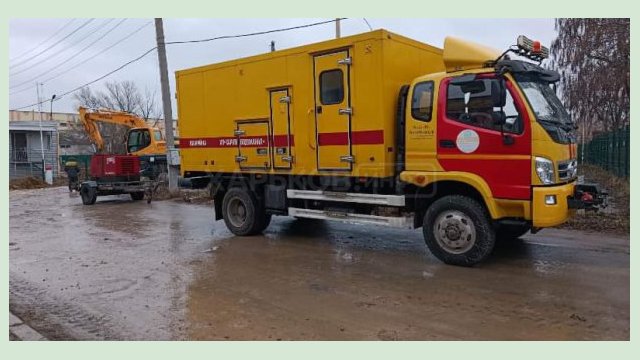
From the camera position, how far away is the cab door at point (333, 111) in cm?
806

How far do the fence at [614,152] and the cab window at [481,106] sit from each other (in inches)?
412

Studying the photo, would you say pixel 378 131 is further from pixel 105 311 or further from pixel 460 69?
pixel 105 311

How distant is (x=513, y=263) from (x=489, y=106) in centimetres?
222

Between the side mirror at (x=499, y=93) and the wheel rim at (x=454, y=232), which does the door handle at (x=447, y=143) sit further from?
the wheel rim at (x=454, y=232)

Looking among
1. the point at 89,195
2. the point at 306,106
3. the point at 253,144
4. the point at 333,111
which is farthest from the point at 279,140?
the point at 89,195

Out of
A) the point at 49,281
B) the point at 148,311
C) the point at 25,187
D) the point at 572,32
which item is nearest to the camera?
the point at 148,311

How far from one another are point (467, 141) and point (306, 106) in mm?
2826

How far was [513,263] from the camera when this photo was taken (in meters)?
7.27

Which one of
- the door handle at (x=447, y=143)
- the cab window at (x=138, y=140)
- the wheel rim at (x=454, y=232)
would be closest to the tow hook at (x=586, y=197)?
the wheel rim at (x=454, y=232)

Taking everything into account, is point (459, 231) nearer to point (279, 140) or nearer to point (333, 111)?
point (333, 111)

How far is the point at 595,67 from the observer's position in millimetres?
21656

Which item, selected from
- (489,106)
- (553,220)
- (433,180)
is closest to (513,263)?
(553,220)

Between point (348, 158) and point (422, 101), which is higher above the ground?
point (422, 101)

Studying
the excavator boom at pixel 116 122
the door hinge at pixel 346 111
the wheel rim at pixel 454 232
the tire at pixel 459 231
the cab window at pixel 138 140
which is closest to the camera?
the tire at pixel 459 231
